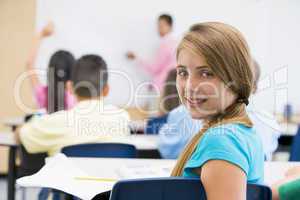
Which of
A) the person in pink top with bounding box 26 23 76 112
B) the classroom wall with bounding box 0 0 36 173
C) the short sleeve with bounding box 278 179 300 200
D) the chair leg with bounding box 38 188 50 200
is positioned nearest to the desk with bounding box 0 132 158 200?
the chair leg with bounding box 38 188 50 200

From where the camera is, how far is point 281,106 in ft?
15.7

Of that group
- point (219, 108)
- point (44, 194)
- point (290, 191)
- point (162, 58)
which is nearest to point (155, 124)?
point (44, 194)

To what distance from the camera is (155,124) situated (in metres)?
3.31

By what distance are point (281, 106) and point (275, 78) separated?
1.19ft

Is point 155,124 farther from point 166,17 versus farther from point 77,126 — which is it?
point 166,17

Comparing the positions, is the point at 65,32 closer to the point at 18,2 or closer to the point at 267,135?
the point at 18,2

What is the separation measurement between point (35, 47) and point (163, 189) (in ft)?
13.1

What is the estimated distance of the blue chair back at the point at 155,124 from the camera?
325cm

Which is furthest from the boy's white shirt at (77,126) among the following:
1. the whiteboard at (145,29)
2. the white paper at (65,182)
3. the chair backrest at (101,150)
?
the whiteboard at (145,29)

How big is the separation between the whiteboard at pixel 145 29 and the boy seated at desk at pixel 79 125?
2.32m

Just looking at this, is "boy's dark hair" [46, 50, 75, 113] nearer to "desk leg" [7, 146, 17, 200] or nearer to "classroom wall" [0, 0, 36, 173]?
Answer: "classroom wall" [0, 0, 36, 173]

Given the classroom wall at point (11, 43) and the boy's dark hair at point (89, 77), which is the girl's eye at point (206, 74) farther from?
the classroom wall at point (11, 43)

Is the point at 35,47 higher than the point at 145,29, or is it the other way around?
the point at 145,29

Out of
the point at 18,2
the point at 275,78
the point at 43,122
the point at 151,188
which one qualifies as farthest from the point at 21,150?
the point at 275,78
